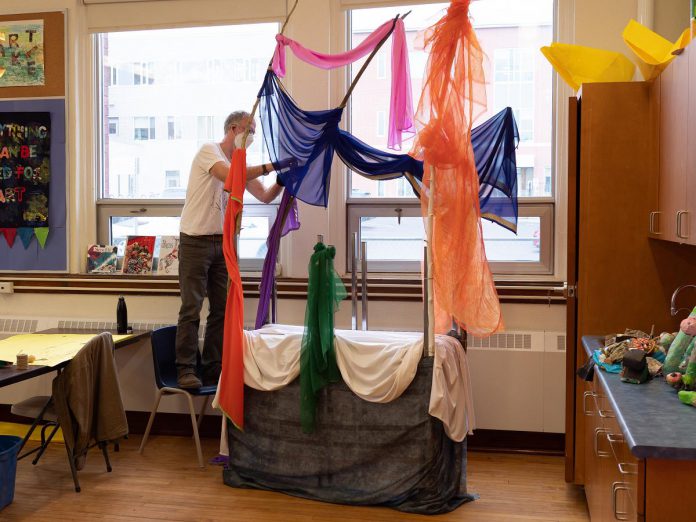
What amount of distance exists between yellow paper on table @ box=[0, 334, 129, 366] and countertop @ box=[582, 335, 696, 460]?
255cm

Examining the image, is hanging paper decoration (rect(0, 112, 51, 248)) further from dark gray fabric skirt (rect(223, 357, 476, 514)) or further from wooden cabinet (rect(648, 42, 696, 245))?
wooden cabinet (rect(648, 42, 696, 245))

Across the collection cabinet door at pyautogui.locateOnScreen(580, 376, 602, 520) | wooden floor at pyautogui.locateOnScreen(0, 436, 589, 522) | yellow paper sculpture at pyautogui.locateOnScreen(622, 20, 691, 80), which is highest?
yellow paper sculpture at pyautogui.locateOnScreen(622, 20, 691, 80)

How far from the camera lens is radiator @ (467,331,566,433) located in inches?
169

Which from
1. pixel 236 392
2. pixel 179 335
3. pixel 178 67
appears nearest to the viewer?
pixel 236 392

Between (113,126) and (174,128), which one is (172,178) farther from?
(113,126)

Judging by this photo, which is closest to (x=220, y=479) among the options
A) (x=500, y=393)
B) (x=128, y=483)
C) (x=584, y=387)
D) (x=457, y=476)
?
(x=128, y=483)

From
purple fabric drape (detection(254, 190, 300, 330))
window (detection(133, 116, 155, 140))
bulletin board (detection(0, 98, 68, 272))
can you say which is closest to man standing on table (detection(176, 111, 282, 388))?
purple fabric drape (detection(254, 190, 300, 330))

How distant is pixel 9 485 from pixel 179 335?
3.81ft

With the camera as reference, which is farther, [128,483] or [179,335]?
[179,335]

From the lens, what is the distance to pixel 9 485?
140 inches

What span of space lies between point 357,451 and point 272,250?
1.15 m

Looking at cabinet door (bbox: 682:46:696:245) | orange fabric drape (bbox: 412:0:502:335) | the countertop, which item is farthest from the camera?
orange fabric drape (bbox: 412:0:502:335)

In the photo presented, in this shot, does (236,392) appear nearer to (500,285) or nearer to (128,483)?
(128,483)

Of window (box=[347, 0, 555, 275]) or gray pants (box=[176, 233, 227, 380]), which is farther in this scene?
window (box=[347, 0, 555, 275])
